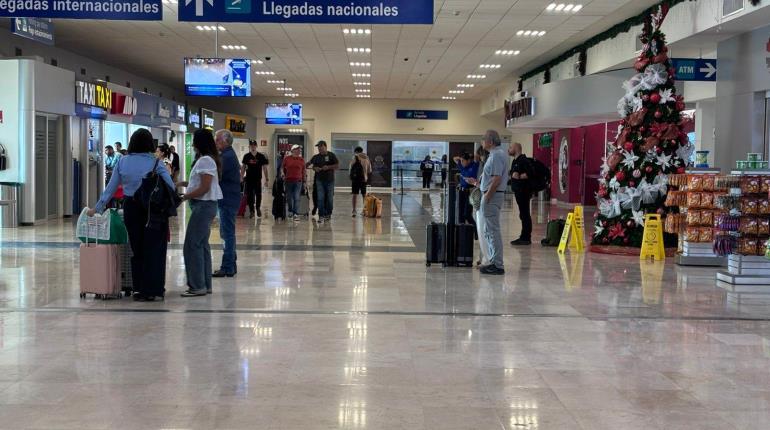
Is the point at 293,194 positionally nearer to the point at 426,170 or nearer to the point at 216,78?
the point at 216,78

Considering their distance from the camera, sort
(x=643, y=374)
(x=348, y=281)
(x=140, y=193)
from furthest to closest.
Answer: (x=348, y=281) < (x=140, y=193) < (x=643, y=374)

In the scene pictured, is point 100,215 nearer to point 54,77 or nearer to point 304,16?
point 304,16

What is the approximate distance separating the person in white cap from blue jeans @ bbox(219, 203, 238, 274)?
7474 mm

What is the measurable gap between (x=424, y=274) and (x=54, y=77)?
1040cm

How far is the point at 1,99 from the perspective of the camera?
15.5m

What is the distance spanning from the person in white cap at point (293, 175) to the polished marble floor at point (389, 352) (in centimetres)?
684

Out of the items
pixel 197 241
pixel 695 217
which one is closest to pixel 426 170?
pixel 695 217

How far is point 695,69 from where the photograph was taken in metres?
13.9

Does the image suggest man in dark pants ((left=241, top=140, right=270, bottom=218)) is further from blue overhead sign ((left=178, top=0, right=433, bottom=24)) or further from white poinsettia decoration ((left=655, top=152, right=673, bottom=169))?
white poinsettia decoration ((left=655, top=152, right=673, bottom=169))

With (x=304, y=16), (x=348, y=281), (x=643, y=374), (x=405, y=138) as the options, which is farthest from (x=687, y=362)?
(x=405, y=138)

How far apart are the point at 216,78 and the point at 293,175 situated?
10.5 feet

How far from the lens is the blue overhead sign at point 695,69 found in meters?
13.8

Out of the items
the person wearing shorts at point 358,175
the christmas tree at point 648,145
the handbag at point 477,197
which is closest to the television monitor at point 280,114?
the person wearing shorts at point 358,175

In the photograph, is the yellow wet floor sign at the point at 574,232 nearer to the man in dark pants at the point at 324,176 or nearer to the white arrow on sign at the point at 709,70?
the white arrow on sign at the point at 709,70
